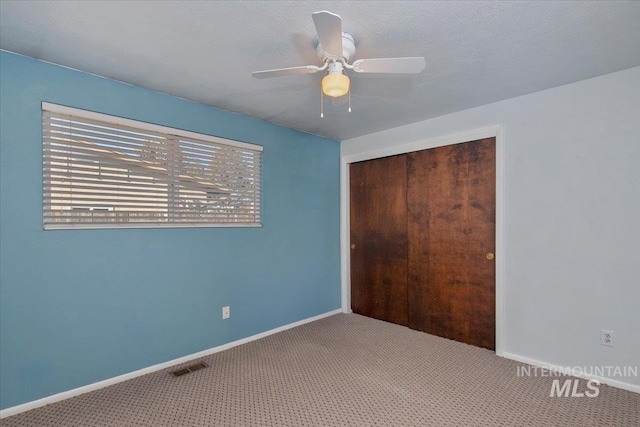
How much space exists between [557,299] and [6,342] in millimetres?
3942

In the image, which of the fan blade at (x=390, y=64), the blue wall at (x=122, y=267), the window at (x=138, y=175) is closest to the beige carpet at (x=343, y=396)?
the blue wall at (x=122, y=267)

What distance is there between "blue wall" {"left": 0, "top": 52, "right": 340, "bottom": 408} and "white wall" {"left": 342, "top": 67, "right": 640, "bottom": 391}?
7.14 feet

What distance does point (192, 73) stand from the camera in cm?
230

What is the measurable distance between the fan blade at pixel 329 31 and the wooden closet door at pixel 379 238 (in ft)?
7.27

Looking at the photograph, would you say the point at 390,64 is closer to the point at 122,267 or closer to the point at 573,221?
the point at 573,221

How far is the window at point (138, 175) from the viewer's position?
220cm

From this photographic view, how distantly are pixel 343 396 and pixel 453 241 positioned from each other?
1.83 m

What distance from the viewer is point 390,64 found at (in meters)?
1.73

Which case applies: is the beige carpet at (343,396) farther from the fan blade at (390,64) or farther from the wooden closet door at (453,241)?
the fan blade at (390,64)

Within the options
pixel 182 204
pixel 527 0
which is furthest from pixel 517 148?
pixel 182 204

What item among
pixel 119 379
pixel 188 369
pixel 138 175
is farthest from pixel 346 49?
pixel 119 379

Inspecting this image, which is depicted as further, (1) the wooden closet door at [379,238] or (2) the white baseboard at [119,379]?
(1) the wooden closet door at [379,238]

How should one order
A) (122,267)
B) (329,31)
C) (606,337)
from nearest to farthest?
1. (329,31)
2. (606,337)
3. (122,267)

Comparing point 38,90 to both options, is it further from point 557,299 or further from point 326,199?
point 557,299
